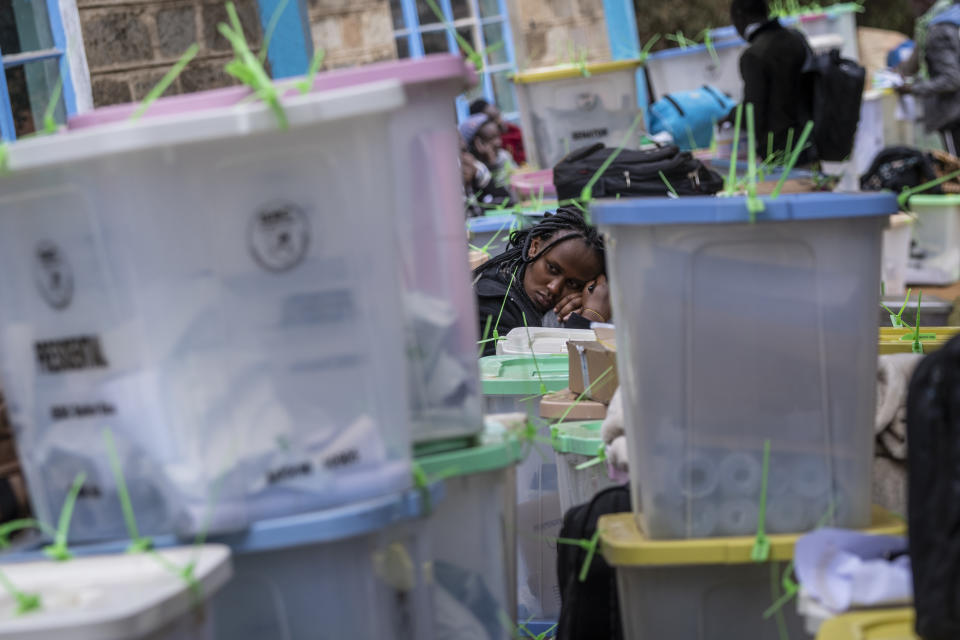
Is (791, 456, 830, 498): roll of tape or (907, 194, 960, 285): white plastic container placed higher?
(791, 456, 830, 498): roll of tape

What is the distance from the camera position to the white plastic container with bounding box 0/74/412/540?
196 centimetres

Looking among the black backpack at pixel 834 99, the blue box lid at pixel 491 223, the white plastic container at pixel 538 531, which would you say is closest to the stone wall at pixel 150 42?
the blue box lid at pixel 491 223

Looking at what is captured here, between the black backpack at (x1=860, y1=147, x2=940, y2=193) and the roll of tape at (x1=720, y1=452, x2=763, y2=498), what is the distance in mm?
6178

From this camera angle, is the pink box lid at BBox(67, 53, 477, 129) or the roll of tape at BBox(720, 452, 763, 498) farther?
the roll of tape at BBox(720, 452, 763, 498)

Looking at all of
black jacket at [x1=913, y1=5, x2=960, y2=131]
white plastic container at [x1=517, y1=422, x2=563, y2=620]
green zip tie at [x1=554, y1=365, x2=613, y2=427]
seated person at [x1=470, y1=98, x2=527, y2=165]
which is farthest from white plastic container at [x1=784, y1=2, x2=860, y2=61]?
green zip tie at [x1=554, y1=365, x2=613, y2=427]

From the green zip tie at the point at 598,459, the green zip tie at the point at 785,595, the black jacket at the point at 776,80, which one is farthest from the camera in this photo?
the black jacket at the point at 776,80

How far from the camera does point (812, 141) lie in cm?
659

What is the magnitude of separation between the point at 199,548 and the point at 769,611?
1019mm

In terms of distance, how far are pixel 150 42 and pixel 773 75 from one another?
3023mm

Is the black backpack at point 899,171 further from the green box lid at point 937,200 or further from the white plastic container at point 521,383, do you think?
the white plastic container at point 521,383

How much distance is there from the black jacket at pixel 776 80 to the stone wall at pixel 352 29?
2.99m

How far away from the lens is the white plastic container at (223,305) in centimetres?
196

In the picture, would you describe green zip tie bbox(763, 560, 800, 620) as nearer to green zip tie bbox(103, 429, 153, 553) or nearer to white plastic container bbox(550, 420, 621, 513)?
white plastic container bbox(550, 420, 621, 513)

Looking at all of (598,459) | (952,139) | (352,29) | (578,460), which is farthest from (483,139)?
(598,459)
